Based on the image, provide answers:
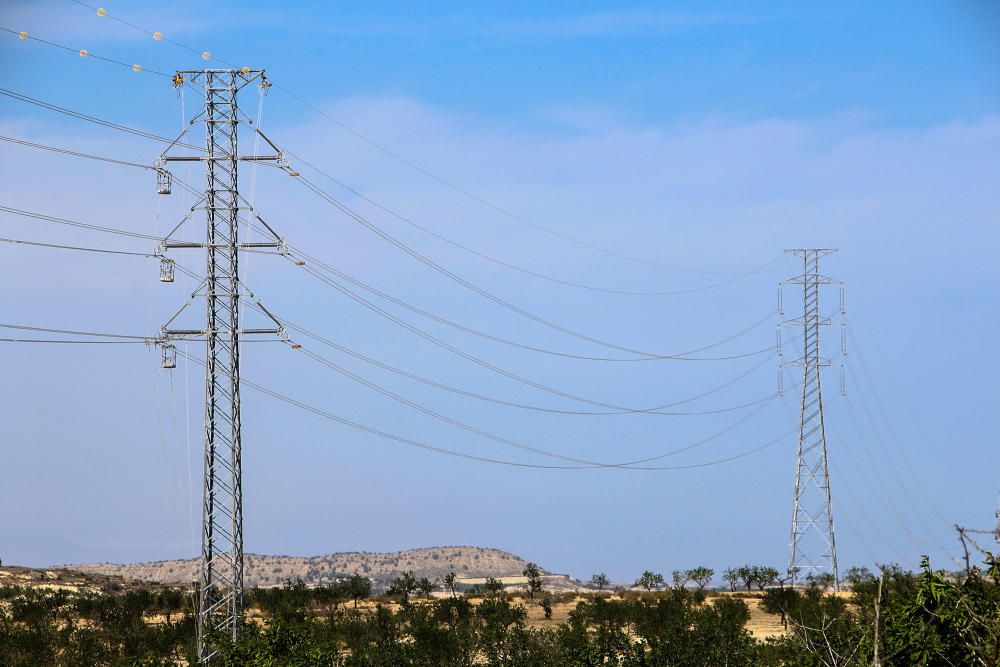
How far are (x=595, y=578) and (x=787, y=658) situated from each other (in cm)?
12061

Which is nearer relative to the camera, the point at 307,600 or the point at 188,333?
the point at 188,333

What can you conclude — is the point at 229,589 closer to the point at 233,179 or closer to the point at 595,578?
the point at 233,179

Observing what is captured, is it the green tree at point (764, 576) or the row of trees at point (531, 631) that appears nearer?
the row of trees at point (531, 631)

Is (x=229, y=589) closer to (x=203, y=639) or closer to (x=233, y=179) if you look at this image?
(x=203, y=639)

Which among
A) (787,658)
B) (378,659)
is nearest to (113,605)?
(378,659)

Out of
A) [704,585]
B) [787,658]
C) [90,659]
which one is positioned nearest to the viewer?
[787,658]

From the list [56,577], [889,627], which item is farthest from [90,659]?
[56,577]

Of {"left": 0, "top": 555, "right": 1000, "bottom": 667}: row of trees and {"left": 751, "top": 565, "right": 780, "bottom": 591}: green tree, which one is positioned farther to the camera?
{"left": 751, "top": 565, "right": 780, "bottom": 591}: green tree

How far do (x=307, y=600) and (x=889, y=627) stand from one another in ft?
259

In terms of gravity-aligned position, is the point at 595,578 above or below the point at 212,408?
below

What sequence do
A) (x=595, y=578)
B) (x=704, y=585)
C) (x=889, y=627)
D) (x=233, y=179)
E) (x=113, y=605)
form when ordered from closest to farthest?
(x=889, y=627)
(x=233, y=179)
(x=113, y=605)
(x=704, y=585)
(x=595, y=578)

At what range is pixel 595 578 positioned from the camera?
157750 millimetres

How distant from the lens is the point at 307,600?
101 metres

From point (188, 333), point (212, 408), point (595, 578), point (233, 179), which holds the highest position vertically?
point (233, 179)
